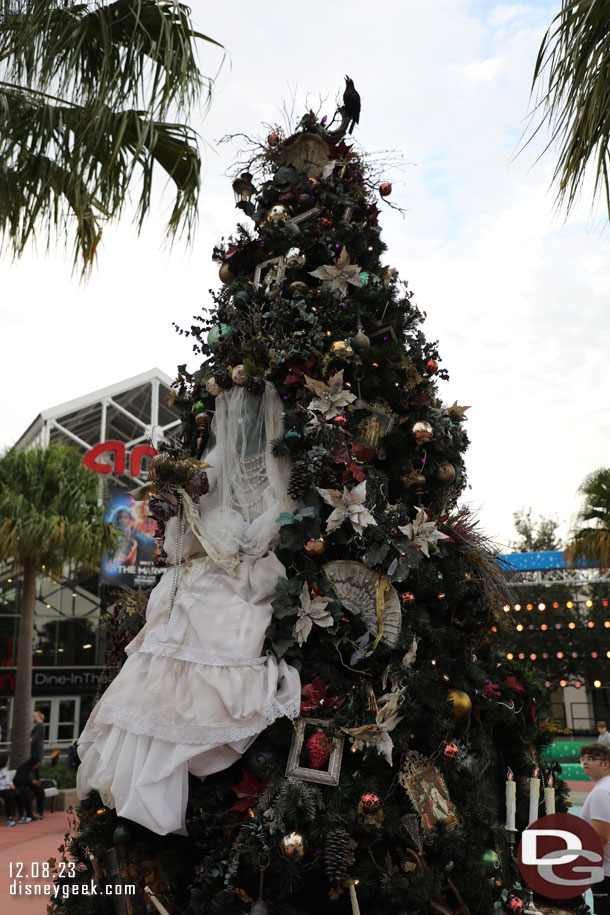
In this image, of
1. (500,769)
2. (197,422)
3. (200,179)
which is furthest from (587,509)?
(200,179)

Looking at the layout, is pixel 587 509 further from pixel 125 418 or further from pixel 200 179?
pixel 125 418

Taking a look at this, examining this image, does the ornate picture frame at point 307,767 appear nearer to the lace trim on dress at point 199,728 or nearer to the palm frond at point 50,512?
the lace trim on dress at point 199,728

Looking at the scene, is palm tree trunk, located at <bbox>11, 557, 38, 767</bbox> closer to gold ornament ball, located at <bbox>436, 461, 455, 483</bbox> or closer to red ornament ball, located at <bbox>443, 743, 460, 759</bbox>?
gold ornament ball, located at <bbox>436, 461, 455, 483</bbox>

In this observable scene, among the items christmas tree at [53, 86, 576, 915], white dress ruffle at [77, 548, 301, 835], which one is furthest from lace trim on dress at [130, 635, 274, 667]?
christmas tree at [53, 86, 576, 915]

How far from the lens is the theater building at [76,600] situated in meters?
20.3

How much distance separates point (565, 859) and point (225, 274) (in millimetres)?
4343

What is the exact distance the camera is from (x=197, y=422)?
530cm

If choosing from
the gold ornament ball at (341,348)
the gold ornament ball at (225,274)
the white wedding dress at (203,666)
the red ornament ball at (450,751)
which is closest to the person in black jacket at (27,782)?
the white wedding dress at (203,666)

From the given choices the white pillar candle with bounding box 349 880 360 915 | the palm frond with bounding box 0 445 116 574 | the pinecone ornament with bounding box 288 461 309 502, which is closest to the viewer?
the white pillar candle with bounding box 349 880 360 915

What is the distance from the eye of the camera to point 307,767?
386 centimetres

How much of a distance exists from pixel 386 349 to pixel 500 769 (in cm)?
298

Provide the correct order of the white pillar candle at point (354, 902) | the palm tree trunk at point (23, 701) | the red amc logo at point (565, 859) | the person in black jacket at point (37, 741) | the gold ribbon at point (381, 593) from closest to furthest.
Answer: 1. the red amc logo at point (565, 859)
2. the white pillar candle at point (354, 902)
3. the gold ribbon at point (381, 593)
4. the person in black jacket at point (37, 741)
5. the palm tree trunk at point (23, 701)

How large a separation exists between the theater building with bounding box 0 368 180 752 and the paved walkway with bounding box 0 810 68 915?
853 centimetres

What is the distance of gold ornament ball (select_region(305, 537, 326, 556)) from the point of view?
14.3 feet
